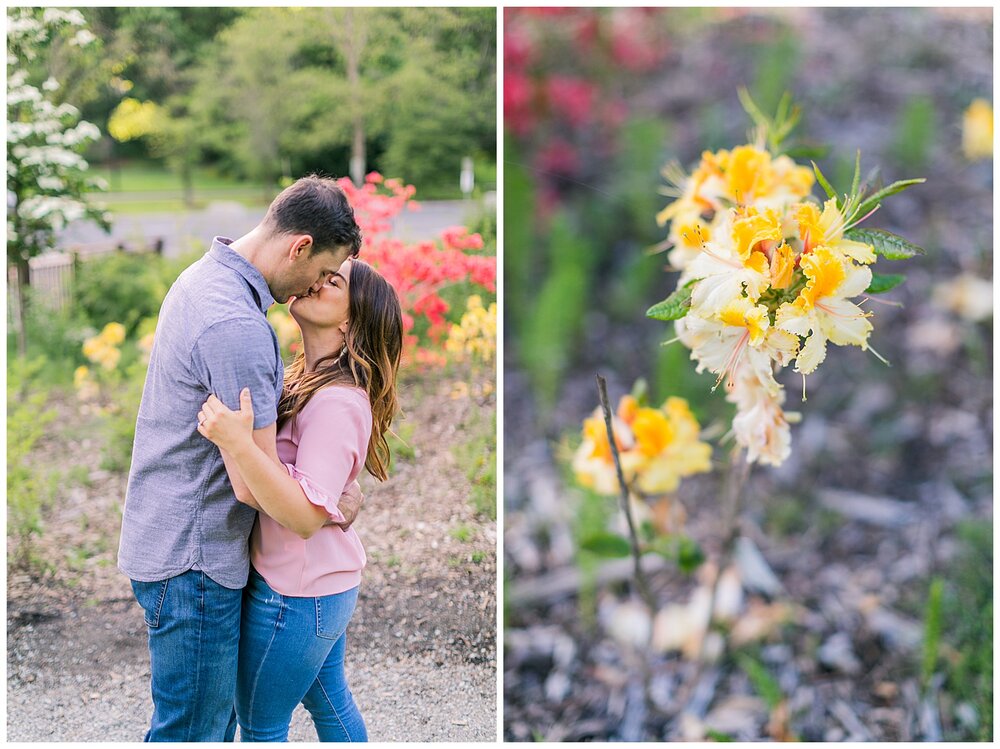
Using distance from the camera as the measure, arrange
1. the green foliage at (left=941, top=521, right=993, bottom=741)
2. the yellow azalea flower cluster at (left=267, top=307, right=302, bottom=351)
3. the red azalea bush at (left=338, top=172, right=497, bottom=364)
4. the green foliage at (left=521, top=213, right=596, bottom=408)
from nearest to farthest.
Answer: the green foliage at (left=941, top=521, right=993, bottom=741)
the red azalea bush at (left=338, top=172, right=497, bottom=364)
the yellow azalea flower cluster at (left=267, top=307, right=302, bottom=351)
the green foliage at (left=521, top=213, right=596, bottom=408)

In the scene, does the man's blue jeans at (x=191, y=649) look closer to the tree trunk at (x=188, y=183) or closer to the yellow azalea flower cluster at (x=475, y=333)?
the yellow azalea flower cluster at (x=475, y=333)

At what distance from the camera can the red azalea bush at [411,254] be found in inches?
62.2

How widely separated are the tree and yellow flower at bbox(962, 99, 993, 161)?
7.13 ft

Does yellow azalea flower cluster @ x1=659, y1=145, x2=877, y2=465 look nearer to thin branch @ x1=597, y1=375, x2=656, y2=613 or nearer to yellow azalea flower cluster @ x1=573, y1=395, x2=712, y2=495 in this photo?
thin branch @ x1=597, y1=375, x2=656, y2=613

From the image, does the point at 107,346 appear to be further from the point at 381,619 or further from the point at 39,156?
the point at 381,619

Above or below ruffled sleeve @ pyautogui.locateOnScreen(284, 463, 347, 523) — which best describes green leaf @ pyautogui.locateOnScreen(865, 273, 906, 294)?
above

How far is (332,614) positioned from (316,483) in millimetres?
215

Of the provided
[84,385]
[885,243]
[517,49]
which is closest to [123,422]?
[84,385]

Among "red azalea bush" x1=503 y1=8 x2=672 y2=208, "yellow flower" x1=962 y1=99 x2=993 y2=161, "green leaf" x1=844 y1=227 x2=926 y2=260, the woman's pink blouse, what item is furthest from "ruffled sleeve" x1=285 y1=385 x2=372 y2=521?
"yellow flower" x1=962 y1=99 x2=993 y2=161

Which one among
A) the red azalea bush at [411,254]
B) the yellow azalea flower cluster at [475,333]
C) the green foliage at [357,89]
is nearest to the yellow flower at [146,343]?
the green foliage at [357,89]

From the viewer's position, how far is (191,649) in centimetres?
105

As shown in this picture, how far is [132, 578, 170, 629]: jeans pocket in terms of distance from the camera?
1.04 m

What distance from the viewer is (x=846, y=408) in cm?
200

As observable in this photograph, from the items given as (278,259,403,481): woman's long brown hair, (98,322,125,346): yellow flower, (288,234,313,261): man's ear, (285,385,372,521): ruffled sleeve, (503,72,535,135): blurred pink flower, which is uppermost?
(503,72,535,135): blurred pink flower
